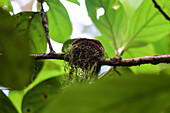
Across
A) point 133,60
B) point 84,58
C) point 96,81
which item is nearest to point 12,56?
point 96,81

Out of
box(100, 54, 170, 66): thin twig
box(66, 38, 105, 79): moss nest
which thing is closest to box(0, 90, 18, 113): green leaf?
box(66, 38, 105, 79): moss nest

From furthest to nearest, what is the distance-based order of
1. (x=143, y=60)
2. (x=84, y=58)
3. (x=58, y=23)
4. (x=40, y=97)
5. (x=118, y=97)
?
(x=58, y=23)
(x=84, y=58)
(x=40, y=97)
(x=143, y=60)
(x=118, y=97)

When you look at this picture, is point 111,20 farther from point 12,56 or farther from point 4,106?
point 12,56

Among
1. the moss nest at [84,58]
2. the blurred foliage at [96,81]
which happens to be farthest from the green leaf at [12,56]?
the moss nest at [84,58]

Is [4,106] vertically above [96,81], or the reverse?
[96,81]

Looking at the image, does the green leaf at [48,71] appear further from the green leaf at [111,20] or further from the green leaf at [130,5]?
the green leaf at [130,5]

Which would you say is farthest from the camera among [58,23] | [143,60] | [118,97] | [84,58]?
[58,23]

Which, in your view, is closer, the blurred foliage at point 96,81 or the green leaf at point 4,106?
the blurred foliage at point 96,81
